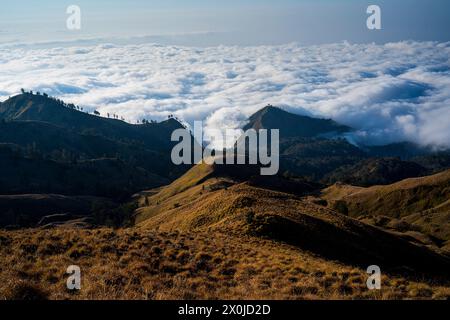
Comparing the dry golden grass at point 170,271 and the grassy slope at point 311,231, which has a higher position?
the dry golden grass at point 170,271

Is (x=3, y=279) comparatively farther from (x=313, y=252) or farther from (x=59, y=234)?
(x=313, y=252)

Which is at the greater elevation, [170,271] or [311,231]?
[170,271]

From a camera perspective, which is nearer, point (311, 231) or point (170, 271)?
point (170, 271)

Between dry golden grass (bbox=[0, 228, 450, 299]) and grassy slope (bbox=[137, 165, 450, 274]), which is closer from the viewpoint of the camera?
dry golden grass (bbox=[0, 228, 450, 299])

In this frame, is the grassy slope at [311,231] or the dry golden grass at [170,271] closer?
the dry golden grass at [170,271]

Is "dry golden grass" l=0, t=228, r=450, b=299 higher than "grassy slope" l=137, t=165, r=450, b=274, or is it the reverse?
"dry golden grass" l=0, t=228, r=450, b=299

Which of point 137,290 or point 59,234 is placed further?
point 59,234
